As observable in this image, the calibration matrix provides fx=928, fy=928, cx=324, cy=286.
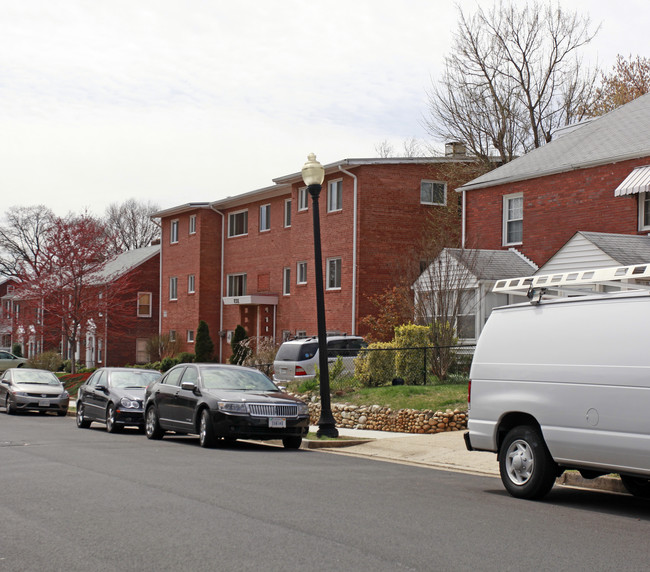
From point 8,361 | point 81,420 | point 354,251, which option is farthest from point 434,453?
point 8,361

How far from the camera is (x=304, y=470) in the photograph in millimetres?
12578

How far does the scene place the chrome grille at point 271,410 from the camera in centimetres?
1584

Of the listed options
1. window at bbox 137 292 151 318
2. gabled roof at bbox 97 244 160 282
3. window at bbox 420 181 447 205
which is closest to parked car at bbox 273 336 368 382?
window at bbox 420 181 447 205

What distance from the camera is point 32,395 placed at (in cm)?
2692

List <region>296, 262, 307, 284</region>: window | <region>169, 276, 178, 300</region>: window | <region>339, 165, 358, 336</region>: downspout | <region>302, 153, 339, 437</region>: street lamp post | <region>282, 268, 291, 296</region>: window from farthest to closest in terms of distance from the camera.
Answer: <region>169, 276, 178, 300</region>: window
<region>282, 268, 291, 296</region>: window
<region>296, 262, 307, 284</region>: window
<region>339, 165, 358, 336</region>: downspout
<region>302, 153, 339, 437</region>: street lamp post

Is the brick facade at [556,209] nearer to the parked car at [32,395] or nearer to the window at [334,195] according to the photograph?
the window at [334,195]

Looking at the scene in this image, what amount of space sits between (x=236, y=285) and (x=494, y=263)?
20.1 meters

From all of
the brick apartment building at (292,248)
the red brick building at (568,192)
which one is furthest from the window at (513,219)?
the brick apartment building at (292,248)

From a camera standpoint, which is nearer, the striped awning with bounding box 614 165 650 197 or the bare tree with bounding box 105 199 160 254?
the striped awning with bounding box 614 165 650 197

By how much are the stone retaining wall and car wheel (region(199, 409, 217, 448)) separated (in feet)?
14.2

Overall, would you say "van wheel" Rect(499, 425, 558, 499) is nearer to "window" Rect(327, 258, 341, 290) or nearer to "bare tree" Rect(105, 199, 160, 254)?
"window" Rect(327, 258, 341, 290)

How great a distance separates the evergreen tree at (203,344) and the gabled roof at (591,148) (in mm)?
17497

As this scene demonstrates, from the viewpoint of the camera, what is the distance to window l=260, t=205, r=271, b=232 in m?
41.7

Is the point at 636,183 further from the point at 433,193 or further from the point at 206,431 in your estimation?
the point at 206,431
